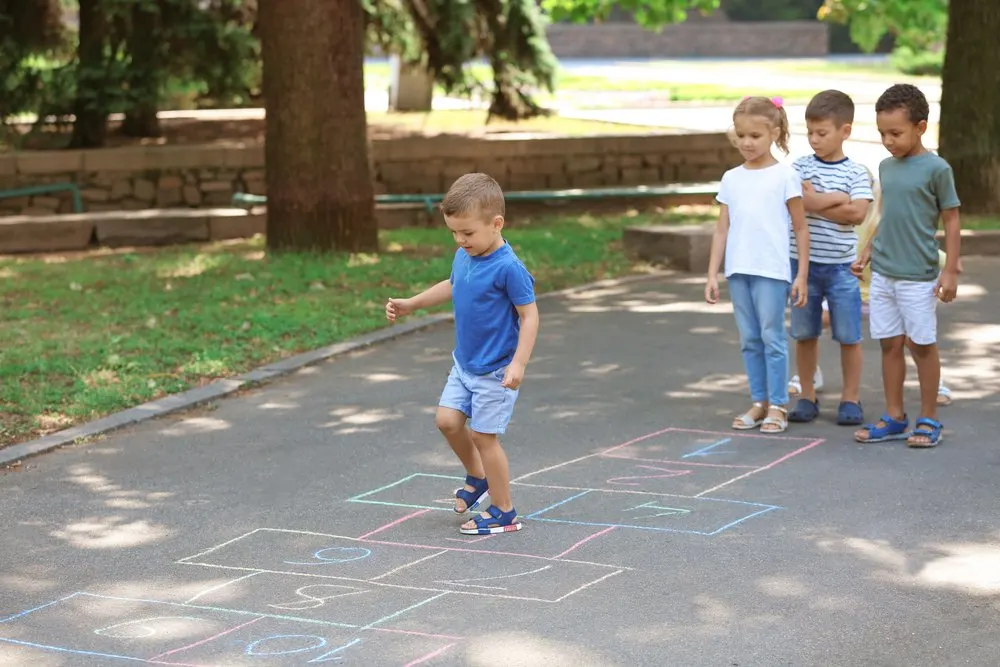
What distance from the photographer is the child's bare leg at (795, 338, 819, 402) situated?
750 cm

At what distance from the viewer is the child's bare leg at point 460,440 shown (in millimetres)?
5695

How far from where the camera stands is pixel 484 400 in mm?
5633

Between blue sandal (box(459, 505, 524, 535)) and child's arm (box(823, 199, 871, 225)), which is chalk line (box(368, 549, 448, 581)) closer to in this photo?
blue sandal (box(459, 505, 524, 535))

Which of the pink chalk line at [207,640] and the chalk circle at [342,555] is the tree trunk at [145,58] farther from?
the pink chalk line at [207,640]

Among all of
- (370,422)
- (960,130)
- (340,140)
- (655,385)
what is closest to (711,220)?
→ (960,130)

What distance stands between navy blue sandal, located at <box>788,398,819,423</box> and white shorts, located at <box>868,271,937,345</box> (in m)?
0.58

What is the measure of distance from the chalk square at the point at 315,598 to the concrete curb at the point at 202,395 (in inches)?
90.0

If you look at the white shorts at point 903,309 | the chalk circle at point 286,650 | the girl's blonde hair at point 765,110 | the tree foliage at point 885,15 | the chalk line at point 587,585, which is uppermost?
the tree foliage at point 885,15

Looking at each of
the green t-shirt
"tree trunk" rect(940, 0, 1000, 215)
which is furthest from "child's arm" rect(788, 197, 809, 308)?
"tree trunk" rect(940, 0, 1000, 215)

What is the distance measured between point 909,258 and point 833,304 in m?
0.63

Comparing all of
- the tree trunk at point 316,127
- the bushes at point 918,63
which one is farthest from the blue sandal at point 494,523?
the bushes at point 918,63

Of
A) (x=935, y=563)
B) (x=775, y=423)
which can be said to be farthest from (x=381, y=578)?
(x=775, y=423)

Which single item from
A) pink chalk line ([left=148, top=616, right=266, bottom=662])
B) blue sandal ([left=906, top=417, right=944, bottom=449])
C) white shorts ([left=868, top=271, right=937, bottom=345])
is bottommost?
pink chalk line ([left=148, top=616, right=266, bottom=662])

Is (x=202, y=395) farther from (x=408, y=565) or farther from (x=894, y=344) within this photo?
(x=894, y=344)
